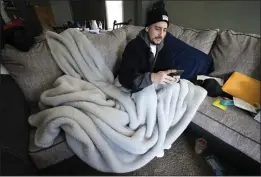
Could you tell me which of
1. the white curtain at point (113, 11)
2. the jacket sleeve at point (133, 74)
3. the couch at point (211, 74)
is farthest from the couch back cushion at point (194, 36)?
the jacket sleeve at point (133, 74)

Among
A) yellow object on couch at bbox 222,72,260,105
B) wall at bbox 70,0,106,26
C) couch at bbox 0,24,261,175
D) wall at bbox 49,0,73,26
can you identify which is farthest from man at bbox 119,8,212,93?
wall at bbox 49,0,73,26

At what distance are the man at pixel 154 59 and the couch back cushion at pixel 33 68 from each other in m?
0.42

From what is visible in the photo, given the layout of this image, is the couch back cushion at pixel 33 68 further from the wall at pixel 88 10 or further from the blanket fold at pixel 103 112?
the wall at pixel 88 10

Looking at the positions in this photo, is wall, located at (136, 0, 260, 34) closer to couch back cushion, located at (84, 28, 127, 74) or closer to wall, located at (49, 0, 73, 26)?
couch back cushion, located at (84, 28, 127, 74)

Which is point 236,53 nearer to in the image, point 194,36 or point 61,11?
point 194,36

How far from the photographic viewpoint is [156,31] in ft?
2.51

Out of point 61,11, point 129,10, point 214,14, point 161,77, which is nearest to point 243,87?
point 161,77

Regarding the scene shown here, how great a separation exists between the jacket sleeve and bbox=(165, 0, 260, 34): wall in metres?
0.58

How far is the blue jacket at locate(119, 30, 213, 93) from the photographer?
75 cm

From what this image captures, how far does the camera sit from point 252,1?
740 millimetres

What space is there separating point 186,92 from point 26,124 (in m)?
0.79

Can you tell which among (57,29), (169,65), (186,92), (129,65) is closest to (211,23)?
(169,65)

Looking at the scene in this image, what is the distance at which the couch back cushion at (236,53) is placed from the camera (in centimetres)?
85

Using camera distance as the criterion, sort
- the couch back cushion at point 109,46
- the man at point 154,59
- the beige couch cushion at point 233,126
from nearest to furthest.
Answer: the beige couch cushion at point 233,126, the man at point 154,59, the couch back cushion at point 109,46
